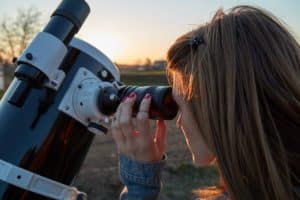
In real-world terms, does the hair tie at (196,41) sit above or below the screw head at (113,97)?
above

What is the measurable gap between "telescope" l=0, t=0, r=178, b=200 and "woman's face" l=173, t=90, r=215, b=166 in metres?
0.06

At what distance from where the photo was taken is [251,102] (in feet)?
3.03

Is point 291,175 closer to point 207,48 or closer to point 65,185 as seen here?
point 207,48

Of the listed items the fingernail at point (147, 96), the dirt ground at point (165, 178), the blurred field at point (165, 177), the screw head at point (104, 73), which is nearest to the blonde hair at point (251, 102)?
the fingernail at point (147, 96)

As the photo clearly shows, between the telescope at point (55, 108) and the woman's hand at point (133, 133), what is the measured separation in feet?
0.07

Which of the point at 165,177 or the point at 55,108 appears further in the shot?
the point at 165,177

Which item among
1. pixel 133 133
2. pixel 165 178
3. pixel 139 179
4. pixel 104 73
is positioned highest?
pixel 165 178

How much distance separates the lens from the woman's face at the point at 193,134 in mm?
1024

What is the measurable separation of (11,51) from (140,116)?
1322 cm

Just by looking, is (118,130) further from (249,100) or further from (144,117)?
(249,100)

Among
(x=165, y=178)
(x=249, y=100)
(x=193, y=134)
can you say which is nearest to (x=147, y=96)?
(x=193, y=134)

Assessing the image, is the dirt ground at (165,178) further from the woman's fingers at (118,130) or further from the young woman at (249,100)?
the young woman at (249,100)

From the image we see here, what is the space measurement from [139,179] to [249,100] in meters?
0.35

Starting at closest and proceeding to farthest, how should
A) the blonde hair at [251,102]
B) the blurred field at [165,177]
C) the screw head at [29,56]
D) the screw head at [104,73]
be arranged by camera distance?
the blonde hair at [251,102], the screw head at [29,56], the screw head at [104,73], the blurred field at [165,177]
